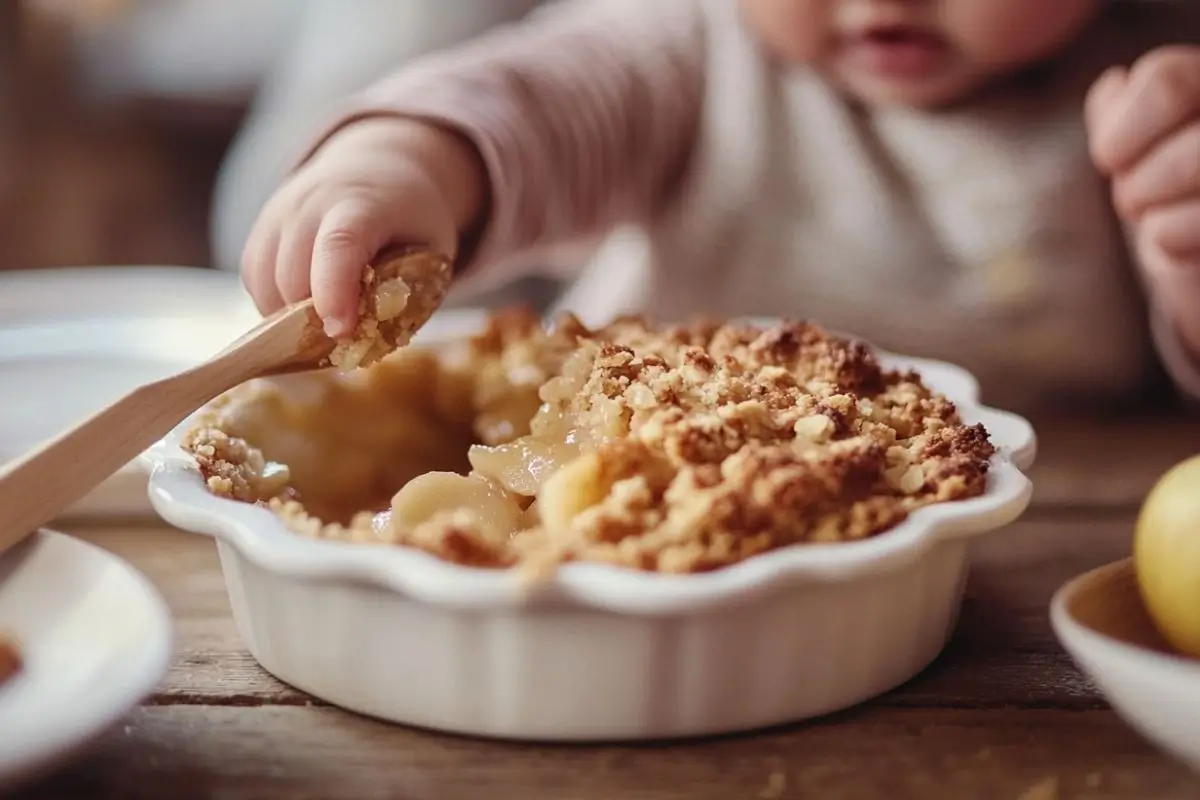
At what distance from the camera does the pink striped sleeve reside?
2.67ft

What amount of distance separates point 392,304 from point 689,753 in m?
0.25

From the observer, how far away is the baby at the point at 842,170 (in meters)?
0.87

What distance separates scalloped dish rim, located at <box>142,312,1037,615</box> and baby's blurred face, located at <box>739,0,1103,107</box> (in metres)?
0.49

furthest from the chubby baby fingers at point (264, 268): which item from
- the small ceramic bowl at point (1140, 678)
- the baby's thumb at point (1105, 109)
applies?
the baby's thumb at point (1105, 109)

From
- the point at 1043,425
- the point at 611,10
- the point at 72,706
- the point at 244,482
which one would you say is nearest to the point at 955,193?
the point at 1043,425

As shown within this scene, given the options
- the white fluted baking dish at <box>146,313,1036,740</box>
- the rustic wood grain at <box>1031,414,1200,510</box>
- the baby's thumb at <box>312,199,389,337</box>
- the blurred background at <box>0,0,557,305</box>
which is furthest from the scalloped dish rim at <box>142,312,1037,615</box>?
the blurred background at <box>0,0,557,305</box>

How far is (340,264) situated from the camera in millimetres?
551

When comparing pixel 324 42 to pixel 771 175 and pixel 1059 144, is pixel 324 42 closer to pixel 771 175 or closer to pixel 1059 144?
pixel 771 175

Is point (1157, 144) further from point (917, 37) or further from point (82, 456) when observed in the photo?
point (82, 456)

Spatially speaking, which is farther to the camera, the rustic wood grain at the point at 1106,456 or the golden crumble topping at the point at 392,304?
the rustic wood grain at the point at 1106,456

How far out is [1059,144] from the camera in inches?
40.2

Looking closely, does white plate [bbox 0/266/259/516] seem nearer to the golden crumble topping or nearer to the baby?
the golden crumble topping

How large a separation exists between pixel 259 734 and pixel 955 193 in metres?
0.79

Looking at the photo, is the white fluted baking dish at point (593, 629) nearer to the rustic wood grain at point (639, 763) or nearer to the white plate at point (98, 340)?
the rustic wood grain at point (639, 763)
